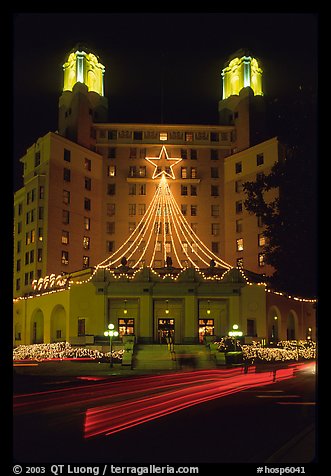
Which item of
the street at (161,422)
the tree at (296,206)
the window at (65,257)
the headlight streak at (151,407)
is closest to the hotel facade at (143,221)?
the window at (65,257)

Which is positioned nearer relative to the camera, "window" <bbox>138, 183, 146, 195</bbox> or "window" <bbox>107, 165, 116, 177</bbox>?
"window" <bbox>138, 183, 146, 195</bbox>

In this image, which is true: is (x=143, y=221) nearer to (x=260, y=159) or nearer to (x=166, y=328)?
(x=260, y=159)

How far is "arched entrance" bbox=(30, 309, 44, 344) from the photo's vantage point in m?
68.9

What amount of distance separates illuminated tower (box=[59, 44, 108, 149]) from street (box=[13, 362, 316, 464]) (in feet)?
196

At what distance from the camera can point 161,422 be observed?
14.3m

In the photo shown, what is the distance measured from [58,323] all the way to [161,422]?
53.1 m

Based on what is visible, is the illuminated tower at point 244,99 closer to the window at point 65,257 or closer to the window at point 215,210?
the window at point 215,210

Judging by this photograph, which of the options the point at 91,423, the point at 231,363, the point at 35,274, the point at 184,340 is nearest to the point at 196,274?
the point at 184,340

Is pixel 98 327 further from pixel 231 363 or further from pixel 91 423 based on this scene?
pixel 91 423

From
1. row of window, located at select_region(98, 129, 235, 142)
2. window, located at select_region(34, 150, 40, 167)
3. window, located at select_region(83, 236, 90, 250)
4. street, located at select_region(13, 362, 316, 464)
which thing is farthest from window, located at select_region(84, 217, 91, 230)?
street, located at select_region(13, 362, 316, 464)

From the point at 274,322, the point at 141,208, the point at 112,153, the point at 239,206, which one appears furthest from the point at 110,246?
the point at 274,322

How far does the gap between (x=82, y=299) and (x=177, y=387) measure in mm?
39397

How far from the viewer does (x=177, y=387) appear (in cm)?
2281

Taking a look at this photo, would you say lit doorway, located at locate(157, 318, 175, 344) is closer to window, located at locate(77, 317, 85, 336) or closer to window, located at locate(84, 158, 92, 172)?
window, located at locate(77, 317, 85, 336)
